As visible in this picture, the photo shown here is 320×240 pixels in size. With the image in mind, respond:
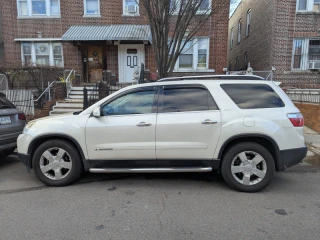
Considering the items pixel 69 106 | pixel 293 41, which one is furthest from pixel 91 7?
pixel 293 41

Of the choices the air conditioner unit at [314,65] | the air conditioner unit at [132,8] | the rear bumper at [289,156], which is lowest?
the rear bumper at [289,156]

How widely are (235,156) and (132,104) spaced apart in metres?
1.83

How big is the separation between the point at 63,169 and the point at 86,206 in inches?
38.8

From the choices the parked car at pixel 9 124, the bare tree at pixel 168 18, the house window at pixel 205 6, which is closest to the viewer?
the parked car at pixel 9 124

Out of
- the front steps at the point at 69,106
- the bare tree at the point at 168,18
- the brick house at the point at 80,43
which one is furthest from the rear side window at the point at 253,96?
the brick house at the point at 80,43

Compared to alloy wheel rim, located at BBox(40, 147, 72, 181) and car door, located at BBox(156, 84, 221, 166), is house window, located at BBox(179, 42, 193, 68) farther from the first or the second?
alloy wheel rim, located at BBox(40, 147, 72, 181)

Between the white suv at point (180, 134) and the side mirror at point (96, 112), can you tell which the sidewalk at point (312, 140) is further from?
the side mirror at point (96, 112)

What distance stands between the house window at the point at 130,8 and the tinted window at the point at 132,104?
11188mm

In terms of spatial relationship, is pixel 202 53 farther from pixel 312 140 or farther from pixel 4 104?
pixel 4 104

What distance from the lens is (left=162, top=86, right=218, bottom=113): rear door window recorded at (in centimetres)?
411

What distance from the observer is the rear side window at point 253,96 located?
4.06m

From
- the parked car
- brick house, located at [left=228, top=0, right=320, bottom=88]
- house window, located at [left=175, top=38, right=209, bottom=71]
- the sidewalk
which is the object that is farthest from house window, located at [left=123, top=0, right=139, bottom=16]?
the sidewalk

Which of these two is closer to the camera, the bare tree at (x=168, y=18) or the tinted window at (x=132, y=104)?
the tinted window at (x=132, y=104)

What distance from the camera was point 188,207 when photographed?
3535 millimetres
